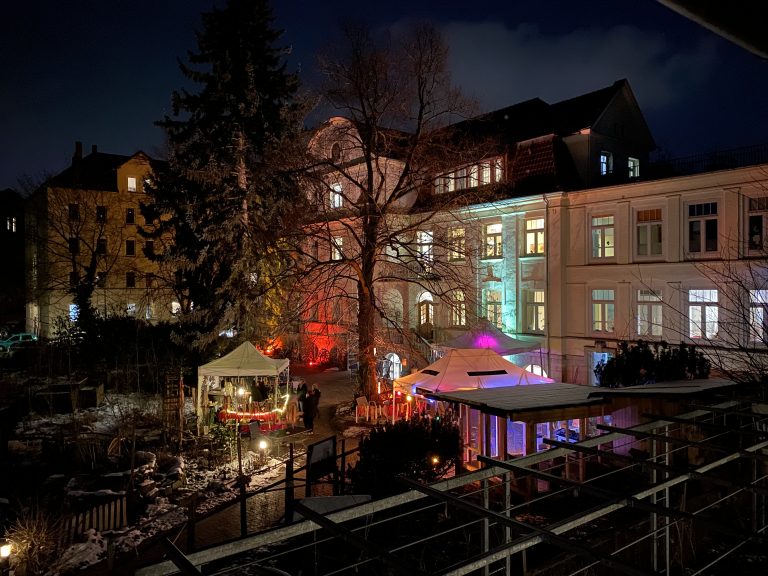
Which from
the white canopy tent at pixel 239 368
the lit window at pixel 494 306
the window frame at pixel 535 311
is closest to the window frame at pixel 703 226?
the window frame at pixel 535 311

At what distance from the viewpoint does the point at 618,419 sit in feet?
48.2

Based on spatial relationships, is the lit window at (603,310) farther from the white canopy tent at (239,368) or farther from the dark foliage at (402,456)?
the dark foliage at (402,456)

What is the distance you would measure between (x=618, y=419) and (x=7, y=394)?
22.7m

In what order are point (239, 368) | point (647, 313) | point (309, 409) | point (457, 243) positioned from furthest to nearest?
point (647, 313), point (457, 243), point (309, 409), point (239, 368)

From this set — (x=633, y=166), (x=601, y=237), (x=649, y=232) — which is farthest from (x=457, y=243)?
(x=633, y=166)

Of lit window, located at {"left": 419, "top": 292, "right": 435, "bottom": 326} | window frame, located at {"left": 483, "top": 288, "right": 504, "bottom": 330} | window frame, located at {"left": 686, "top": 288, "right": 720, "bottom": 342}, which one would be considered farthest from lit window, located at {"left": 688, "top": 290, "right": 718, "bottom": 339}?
lit window, located at {"left": 419, "top": 292, "right": 435, "bottom": 326}

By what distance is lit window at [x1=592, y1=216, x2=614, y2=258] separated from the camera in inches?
983

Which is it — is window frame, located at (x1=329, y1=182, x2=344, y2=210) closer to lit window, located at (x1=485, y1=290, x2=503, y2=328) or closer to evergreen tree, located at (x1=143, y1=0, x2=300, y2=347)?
evergreen tree, located at (x1=143, y1=0, x2=300, y2=347)

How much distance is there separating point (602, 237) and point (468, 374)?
12222mm

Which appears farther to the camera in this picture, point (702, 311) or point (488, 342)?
point (702, 311)

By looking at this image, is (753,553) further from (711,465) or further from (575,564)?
(711,465)

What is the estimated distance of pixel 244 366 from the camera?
19.7m

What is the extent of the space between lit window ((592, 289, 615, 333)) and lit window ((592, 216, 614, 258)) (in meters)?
1.60

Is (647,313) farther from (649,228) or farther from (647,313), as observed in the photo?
(649,228)
